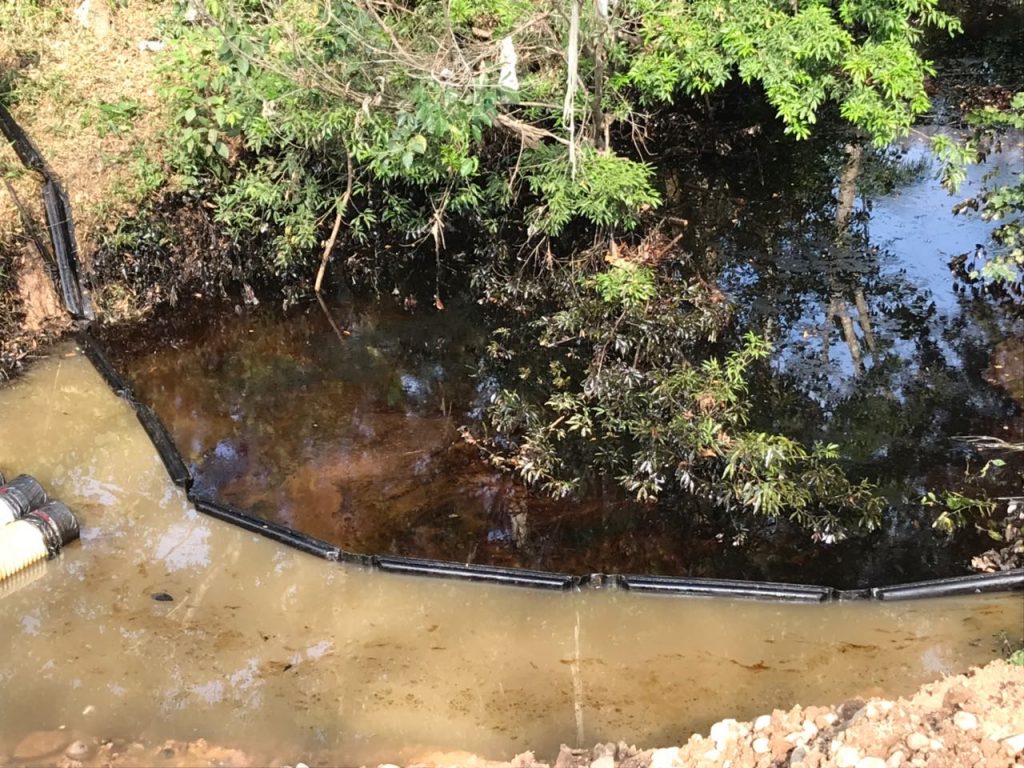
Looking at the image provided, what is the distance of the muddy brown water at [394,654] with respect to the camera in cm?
360

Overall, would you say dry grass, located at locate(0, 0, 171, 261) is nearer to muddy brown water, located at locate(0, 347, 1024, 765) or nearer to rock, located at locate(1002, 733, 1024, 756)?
muddy brown water, located at locate(0, 347, 1024, 765)

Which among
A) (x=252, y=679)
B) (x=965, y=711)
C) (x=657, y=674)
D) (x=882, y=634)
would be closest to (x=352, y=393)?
(x=252, y=679)

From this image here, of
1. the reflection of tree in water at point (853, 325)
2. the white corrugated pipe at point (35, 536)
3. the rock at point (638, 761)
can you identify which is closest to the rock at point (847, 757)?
the rock at point (638, 761)

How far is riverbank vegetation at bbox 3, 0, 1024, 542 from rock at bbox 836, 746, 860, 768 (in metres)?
1.92

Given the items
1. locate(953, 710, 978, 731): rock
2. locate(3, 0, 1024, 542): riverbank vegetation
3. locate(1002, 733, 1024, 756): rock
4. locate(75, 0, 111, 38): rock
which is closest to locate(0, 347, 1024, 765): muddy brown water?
locate(3, 0, 1024, 542): riverbank vegetation

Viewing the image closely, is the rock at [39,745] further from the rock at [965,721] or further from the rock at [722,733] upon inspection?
the rock at [965,721]

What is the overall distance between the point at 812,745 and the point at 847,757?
0.23 m

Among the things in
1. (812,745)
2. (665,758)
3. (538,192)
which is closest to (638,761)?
(665,758)

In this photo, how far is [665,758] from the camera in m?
3.12

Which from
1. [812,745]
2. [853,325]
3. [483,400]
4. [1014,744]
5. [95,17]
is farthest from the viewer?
[95,17]

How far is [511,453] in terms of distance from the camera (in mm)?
5340

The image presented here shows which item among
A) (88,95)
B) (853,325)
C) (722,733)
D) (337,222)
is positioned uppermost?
(88,95)

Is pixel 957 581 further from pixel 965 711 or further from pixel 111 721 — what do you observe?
pixel 111 721

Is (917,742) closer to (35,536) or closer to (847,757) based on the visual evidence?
(847,757)
